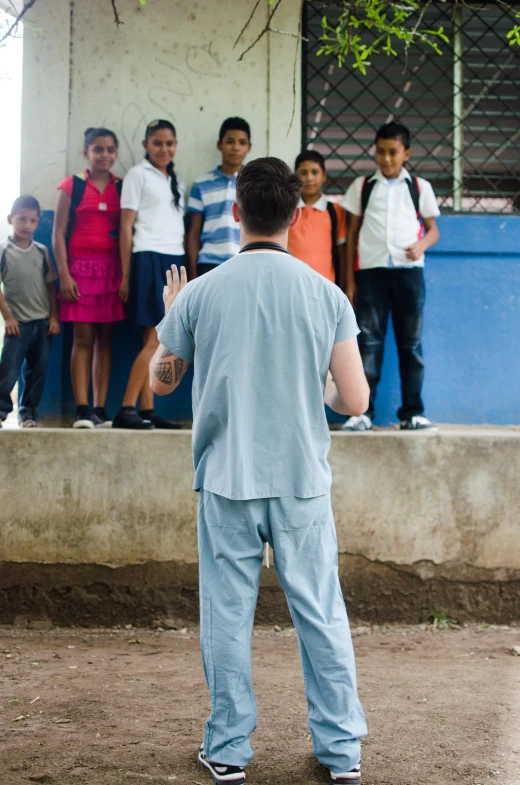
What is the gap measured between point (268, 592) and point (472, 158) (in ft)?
12.8

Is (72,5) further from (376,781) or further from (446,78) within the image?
(376,781)

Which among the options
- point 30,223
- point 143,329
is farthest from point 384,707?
point 30,223

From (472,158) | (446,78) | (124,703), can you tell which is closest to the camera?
(124,703)

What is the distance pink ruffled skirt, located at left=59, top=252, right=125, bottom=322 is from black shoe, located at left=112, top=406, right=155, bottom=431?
0.64 meters

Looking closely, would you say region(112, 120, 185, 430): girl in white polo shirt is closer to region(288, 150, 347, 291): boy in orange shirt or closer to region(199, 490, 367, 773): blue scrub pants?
region(288, 150, 347, 291): boy in orange shirt

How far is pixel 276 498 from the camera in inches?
90.6

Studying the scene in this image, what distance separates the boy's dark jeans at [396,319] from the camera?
4.86m

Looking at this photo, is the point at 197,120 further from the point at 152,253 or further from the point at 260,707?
the point at 260,707

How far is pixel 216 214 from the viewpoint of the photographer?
5.04 meters

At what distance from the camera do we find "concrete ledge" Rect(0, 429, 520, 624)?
14.2 ft

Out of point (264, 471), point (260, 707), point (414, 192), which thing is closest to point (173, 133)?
point (414, 192)

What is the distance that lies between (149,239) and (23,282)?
2.68 ft

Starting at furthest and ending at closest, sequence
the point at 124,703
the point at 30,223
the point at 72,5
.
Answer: the point at 72,5
the point at 30,223
the point at 124,703

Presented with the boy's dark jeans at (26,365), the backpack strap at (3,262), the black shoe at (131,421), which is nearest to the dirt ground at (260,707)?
the black shoe at (131,421)
